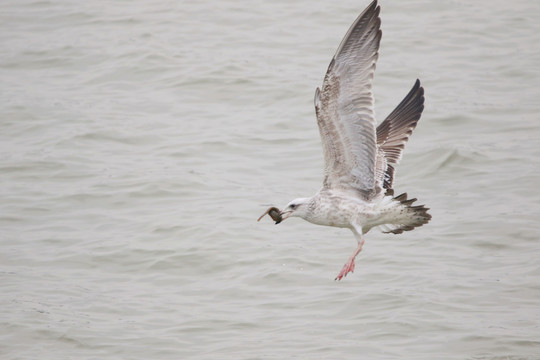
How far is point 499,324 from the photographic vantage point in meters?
9.25

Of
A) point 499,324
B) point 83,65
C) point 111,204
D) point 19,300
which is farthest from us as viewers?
point 83,65

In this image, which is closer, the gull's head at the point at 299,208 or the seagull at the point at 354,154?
the seagull at the point at 354,154

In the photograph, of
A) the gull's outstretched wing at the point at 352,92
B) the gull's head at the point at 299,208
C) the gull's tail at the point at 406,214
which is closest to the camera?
the gull's outstretched wing at the point at 352,92

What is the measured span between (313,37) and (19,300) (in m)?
9.33

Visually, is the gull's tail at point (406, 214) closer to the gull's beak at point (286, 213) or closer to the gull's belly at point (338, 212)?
the gull's belly at point (338, 212)

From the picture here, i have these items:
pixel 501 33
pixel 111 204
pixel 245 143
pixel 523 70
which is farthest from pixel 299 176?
pixel 501 33

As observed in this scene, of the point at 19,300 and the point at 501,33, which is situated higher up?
the point at 501,33

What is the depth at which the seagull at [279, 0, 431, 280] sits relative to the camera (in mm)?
7270

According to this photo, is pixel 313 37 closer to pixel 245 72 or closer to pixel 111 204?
pixel 245 72

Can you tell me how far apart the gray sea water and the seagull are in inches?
69.8

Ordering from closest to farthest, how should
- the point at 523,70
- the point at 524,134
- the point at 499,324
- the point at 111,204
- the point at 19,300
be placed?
A: the point at 499,324 → the point at 19,300 → the point at 111,204 → the point at 524,134 → the point at 523,70

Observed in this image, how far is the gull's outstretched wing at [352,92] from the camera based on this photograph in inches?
285

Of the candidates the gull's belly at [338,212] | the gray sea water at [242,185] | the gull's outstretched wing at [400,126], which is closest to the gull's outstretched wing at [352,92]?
the gull's belly at [338,212]

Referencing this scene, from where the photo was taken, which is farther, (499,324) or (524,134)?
(524,134)
